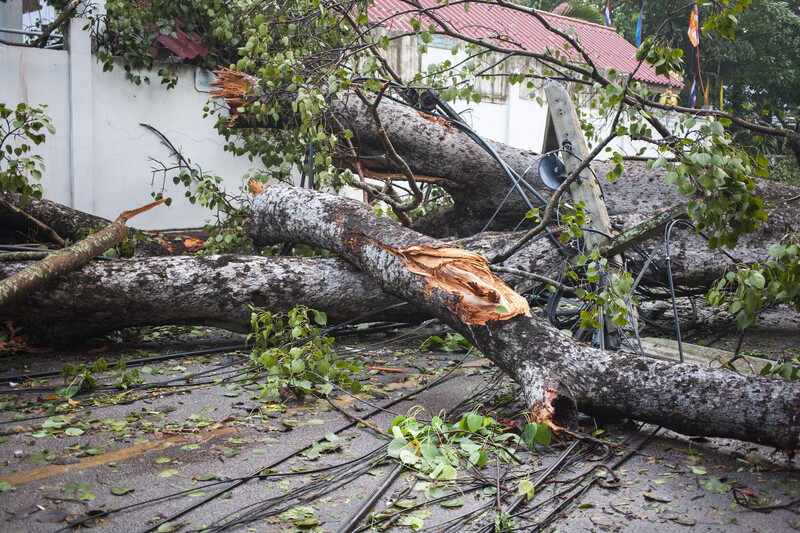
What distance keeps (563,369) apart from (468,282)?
0.69 meters

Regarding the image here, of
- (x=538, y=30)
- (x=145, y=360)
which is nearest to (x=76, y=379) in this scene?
(x=145, y=360)

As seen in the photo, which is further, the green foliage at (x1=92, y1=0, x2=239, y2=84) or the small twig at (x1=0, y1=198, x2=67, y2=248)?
the green foliage at (x1=92, y1=0, x2=239, y2=84)

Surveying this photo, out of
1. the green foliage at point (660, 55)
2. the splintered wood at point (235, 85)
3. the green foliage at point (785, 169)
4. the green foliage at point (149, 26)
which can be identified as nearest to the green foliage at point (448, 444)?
the green foliage at point (660, 55)

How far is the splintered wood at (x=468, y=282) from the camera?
3.16 m

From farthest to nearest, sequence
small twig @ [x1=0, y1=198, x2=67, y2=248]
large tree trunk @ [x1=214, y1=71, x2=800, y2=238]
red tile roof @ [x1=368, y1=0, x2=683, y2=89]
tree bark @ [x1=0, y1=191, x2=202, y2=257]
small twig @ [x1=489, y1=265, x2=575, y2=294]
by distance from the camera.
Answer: red tile roof @ [x1=368, y1=0, x2=683, y2=89]
large tree trunk @ [x1=214, y1=71, x2=800, y2=238]
tree bark @ [x1=0, y1=191, x2=202, y2=257]
small twig @ [x1=0, y1=198, x2=67, y2=248]
small twig @ [x1=489, y1=265, x2=575, y2=294]

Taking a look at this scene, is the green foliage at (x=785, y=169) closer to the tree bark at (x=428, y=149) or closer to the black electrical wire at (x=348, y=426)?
the tree bark at (x=428, y=149)

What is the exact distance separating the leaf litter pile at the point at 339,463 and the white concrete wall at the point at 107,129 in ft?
13.1

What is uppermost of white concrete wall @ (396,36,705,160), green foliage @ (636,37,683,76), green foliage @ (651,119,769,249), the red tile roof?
the red tile roof

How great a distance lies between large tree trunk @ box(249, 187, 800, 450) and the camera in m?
2.49

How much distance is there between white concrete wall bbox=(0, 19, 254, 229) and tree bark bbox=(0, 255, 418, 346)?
3.44 meters

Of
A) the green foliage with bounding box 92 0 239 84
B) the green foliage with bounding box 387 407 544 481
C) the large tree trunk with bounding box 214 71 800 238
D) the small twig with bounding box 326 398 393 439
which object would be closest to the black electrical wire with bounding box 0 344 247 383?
the small twig with bounding box 326 398 393 439

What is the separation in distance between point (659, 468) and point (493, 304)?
105 cm

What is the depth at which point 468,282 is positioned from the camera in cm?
329

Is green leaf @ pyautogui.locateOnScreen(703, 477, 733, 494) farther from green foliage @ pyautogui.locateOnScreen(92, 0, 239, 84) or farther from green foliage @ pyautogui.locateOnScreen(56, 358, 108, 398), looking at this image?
green foliage @ pyautogui.locateOnScreen(92, 0, 239, 84)
